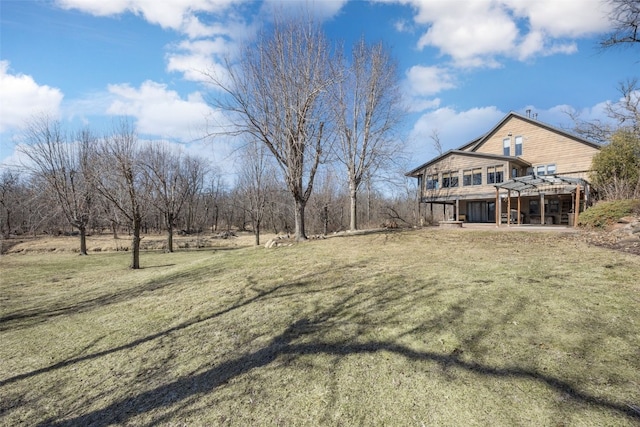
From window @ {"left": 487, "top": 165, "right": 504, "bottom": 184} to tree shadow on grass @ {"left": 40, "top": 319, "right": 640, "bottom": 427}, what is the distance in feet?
68.6

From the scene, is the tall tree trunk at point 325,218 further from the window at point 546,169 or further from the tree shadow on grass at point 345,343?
the tree shadow on grass at point 345,343

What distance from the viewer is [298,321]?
4.49 meters

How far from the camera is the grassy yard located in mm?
2664

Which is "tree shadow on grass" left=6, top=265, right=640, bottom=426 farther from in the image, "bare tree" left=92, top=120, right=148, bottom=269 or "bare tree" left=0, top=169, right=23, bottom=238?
"bare tree" left=0, top=169, right=23, bottom=238

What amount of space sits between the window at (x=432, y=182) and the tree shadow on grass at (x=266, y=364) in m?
23.1

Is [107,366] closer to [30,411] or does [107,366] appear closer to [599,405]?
[30,411]

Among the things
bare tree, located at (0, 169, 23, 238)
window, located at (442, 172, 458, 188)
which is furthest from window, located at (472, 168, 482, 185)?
bare tree, located at (0, 169, 23, 238)

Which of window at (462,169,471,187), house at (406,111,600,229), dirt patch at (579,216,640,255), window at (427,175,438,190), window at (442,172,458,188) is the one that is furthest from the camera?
window at (427,175,438,190)

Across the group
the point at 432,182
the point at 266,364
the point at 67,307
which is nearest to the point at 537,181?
the point at 432,182

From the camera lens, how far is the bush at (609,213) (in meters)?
10.2

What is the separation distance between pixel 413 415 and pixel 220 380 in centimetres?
205

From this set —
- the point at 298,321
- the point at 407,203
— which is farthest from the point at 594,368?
the point at 407,203

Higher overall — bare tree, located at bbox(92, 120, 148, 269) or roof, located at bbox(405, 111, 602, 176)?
roof, located at bbox(405, 111, 602, 176)

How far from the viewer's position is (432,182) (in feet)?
82.1
